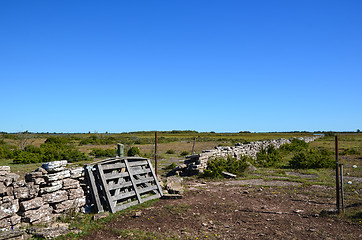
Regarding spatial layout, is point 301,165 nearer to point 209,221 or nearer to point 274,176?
point 274,176

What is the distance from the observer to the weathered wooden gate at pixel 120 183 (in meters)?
8.32

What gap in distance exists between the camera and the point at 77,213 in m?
7.82

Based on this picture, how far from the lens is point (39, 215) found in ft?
23.0

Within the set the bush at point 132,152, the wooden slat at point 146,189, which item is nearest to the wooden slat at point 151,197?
the wooden slat at point 146,189

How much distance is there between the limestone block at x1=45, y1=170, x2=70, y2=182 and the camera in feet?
24.6

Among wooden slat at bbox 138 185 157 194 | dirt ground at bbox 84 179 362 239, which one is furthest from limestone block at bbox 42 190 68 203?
wooden slat at bbox 138 185 157 194

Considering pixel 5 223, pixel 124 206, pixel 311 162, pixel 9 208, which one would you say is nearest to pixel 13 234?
pixel 5 223

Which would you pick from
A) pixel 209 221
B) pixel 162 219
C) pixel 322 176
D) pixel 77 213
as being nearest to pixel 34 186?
pixel 77 213

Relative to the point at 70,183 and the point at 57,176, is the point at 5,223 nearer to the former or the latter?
the point at 57,176

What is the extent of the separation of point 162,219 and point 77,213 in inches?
103

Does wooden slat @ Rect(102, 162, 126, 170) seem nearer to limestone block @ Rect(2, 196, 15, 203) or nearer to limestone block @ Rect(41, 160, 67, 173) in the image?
limestone block @ Rect(41, 160, 67, 173)

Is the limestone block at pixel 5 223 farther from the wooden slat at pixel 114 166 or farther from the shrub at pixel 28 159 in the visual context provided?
the shrub at pixel 28 159

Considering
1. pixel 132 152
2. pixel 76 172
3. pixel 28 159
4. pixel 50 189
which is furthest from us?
pixel 132 152

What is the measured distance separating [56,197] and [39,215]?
66 cm
